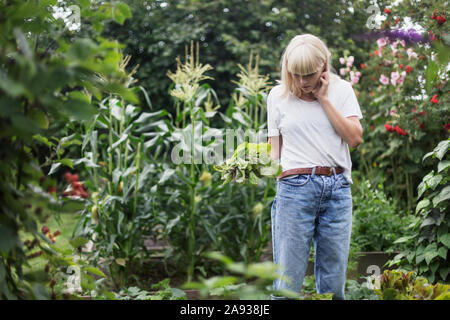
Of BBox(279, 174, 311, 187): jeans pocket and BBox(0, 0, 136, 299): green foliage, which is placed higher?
BBox(0, 0, 136, 299): green foliage

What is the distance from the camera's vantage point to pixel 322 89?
6.36 feet

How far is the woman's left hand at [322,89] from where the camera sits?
1.94 meters

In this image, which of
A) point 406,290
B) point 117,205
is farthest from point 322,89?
point 117,205

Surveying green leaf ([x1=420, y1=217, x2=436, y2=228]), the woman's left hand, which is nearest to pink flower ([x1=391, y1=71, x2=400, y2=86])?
green leaf ([x1=420, y1=217, x2=436, y2=228])

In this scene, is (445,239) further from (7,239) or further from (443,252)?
(7,239)

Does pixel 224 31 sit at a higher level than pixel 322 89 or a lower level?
higher

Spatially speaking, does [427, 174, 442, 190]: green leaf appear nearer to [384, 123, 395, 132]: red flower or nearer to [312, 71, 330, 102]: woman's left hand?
[312, 71, 330, 102]: woman's left hand

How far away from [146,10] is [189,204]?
14.6 feet

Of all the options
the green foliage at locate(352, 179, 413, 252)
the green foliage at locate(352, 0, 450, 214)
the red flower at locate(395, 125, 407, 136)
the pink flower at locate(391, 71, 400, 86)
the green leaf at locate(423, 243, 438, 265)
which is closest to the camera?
the green leaf at locate(423, 243, 438, 265)

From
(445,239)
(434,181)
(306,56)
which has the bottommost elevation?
(445,239)

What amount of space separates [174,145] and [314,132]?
7.69 feet

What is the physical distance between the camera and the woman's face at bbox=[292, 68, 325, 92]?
1927 millimetres

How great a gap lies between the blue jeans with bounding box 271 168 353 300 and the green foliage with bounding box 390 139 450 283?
2.31 ft
